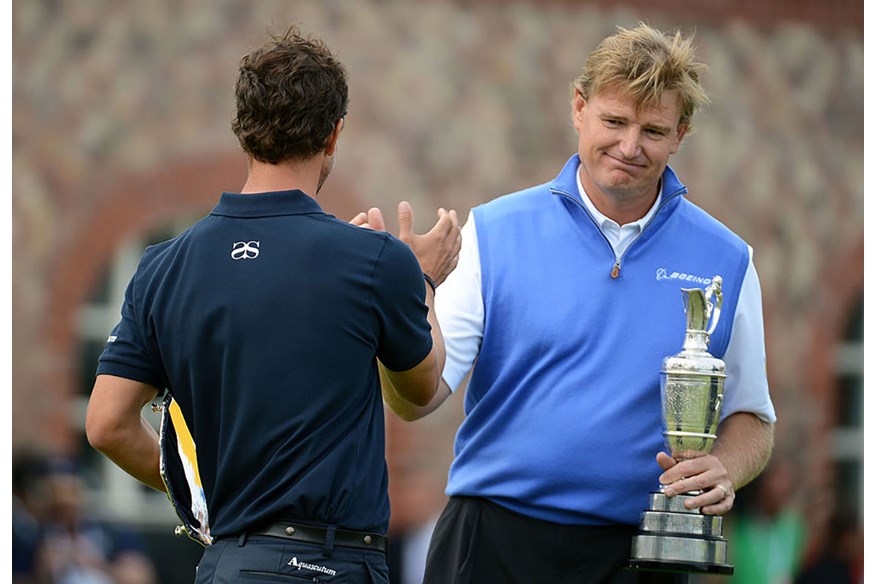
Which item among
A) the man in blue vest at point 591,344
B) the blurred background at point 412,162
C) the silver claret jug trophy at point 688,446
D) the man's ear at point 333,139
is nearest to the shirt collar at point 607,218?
the man in blue vest at point 591,344

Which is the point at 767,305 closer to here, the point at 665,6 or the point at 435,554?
the point at 665,6

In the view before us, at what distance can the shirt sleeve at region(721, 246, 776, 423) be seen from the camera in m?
4.64

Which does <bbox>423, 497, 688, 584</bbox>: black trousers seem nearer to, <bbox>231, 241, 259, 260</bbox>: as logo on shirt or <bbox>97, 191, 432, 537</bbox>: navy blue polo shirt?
<bbox>97, 191, 432, 537</bbox>: navy blue polo shirt

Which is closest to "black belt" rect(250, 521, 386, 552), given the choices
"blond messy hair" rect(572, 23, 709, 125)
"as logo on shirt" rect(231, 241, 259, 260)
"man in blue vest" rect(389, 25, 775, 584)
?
"as logo on shirt" rect(231, 241, 259, 260)

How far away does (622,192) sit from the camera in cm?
460

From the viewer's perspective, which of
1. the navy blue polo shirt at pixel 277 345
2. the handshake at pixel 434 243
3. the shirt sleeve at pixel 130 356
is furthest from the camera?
the handshake at pixel 434 243

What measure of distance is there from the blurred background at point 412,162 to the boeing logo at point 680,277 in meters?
6.29

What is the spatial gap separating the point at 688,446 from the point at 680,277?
1.83ft

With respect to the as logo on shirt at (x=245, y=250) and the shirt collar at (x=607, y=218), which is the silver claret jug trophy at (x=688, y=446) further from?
the as logo on shirt at (x=245, y=250)

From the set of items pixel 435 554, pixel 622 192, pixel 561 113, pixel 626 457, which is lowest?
pixel 435 554

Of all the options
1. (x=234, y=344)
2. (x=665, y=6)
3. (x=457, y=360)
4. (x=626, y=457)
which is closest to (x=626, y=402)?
(x=626, y=457)

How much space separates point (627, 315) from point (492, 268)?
402 mm

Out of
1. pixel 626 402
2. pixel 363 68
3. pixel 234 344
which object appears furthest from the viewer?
pixel 363 68

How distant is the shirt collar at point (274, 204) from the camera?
3732 mm
